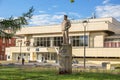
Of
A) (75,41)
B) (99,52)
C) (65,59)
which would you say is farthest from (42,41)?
(65,59)

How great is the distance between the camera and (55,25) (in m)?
87.0

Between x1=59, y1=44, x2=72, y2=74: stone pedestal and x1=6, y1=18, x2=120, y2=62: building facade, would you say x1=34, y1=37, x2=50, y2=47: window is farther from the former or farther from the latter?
x1=59, y1=44, x2=72, y2=74: stone pedestal

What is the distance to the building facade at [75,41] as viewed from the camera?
77.4 meters

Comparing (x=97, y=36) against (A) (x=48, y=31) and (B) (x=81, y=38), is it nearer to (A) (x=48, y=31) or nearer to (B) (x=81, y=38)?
(B) (x=81, y=38)

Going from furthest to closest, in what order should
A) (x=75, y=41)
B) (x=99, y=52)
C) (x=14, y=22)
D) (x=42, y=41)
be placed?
(x=42, y=41) → (x=75, y=41) → (x=99, y=52) → (x=14, y=22)

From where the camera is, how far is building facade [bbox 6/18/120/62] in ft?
254

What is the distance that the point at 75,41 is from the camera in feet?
274

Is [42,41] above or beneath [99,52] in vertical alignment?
above

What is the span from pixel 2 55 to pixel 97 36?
158ft

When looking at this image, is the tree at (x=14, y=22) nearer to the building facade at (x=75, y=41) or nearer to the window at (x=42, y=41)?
the building facade at (x=75, y=41)

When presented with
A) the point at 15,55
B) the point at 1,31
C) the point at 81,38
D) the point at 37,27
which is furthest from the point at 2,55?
the point at 1,31

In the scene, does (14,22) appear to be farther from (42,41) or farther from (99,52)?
(42,41)

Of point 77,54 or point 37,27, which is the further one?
point 37,27

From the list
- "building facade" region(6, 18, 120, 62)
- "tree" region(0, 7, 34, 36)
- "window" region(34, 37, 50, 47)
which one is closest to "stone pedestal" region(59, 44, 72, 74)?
"tree" region(0, 7, 34, 36)
